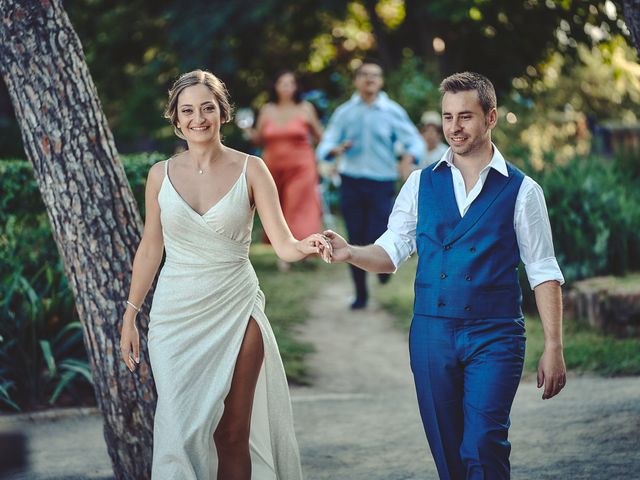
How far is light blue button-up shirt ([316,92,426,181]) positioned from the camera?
10.1 meters

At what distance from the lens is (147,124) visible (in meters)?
18.2

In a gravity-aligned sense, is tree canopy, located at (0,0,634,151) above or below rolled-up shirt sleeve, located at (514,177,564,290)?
above

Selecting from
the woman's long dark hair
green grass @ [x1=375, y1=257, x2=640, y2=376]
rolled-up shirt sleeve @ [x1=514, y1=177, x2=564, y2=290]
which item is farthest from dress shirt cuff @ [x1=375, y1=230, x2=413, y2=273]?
the woman's long dark hair

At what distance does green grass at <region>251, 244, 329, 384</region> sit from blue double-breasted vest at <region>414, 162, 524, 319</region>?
4017 millimetres

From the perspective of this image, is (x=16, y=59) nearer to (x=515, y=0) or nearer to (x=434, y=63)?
(x=515, y=0)

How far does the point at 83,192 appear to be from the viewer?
5.00 meters

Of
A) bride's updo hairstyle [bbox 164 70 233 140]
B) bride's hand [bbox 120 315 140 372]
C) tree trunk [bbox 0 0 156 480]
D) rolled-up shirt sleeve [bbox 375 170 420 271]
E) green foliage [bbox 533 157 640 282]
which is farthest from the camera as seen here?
green foliage [bbox 533 157 640 282]

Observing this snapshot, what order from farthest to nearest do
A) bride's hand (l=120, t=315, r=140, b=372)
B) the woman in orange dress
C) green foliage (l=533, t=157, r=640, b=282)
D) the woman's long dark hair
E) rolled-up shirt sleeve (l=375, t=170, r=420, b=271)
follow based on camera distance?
the woman in orange dress, the woman's long dark hair, green foliage (l=533, t=157, r=640, b=282), bride's hand (l=120, t=315, r=140, b=372), rolled-up shirt sleeve (l=375, t=170, r=420, b=271)

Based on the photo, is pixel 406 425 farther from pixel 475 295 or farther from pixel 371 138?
pixel 371 138

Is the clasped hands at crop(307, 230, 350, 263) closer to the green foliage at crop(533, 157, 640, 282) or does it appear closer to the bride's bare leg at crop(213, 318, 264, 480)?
the bride's bare leg at crop(213, 318, 264, 480)

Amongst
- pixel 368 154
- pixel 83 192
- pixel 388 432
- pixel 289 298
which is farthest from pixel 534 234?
pixel 289 298

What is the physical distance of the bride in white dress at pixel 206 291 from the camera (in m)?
4.21

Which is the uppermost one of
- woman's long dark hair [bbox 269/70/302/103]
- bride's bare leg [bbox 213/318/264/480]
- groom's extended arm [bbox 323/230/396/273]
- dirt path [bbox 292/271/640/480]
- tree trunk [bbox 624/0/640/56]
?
woman's long dark hair [bbox 269/70/302/103]

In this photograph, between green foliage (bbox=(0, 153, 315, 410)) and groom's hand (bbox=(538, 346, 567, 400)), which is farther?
green foliage (bbox=(0, 153, 315, 410))
